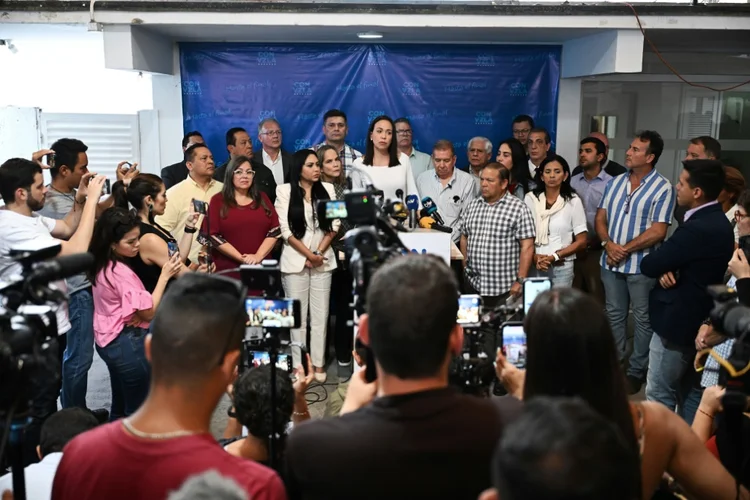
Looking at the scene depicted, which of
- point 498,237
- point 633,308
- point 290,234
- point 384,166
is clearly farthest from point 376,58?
point 633,308

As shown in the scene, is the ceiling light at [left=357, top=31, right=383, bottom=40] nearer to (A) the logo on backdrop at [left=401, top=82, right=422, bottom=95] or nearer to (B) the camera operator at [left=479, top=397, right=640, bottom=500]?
(A) the logo on backdrop at [left=401, top=82, right=422, bottom=95]

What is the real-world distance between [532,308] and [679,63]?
5.69 m

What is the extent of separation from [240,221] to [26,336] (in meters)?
2.82

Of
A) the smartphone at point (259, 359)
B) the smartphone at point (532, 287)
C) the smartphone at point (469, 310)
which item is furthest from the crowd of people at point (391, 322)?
the smartphone at point (469, 310)

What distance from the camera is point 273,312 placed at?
229 cm

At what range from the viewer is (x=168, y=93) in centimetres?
596

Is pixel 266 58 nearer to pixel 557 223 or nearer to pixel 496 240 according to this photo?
pixel 496 240

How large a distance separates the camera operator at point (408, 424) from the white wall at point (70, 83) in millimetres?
5861

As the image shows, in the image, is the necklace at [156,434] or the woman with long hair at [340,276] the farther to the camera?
the woman with long hair at [340,276]

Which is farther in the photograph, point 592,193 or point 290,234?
point 592,193

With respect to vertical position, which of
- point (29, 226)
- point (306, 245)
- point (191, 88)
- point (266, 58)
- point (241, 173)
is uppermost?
point (266, 58)

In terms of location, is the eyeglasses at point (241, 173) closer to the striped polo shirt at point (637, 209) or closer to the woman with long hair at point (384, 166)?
the woman with long hair at point (384, 166)

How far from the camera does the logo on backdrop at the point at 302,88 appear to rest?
19.5ft

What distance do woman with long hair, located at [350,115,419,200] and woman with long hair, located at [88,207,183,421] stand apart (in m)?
1.96
